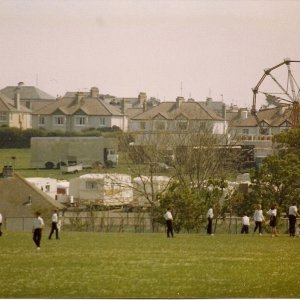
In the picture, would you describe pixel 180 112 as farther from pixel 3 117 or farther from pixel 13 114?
pixel 3 117

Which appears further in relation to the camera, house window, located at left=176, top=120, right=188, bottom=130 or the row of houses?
the row of houses

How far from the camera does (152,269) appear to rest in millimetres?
17219

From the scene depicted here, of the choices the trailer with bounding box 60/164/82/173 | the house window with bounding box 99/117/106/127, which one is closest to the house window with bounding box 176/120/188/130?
the trailer with bounding box 60/164/82/173

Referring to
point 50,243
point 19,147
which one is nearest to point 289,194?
point 50,243

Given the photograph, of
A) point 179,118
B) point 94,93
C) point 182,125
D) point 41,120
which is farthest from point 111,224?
point 94,93

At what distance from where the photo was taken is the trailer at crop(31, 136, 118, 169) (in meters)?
49.7

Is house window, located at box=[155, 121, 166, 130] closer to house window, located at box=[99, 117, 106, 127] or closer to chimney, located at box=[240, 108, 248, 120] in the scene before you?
chimney, located at box=[240, 108, 248, 120]

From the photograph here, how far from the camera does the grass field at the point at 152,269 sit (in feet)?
50.4

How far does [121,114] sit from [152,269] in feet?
159

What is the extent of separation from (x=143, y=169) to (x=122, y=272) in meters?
29.1

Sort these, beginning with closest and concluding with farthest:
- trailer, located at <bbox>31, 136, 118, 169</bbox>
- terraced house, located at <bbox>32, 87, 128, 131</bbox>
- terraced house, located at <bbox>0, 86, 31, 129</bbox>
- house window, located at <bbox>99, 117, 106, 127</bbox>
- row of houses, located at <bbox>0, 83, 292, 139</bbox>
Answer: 1. trailer, located at <bbox>31, 136, 118, 169</bbox>
2. row of houses, located at <bbox>0, 83, 292, 139</bbox>
3. terraced house, located at <bbox>0, 86, 31, 129</bbox>
4. terraced house, located at <bbox>32, 87, 128, 131</bbox>
5. house window, located at <bbox>99, 117, 106, 127</bbox>

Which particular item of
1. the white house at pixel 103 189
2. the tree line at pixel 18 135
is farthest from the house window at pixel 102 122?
the white house at pixel 103 189

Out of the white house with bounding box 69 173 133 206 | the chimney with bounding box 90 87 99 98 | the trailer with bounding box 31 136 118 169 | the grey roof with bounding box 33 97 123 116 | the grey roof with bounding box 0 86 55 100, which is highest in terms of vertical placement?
the chimney with bounding box 90 87 99 98

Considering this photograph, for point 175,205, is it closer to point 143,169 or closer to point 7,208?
point 7,208
